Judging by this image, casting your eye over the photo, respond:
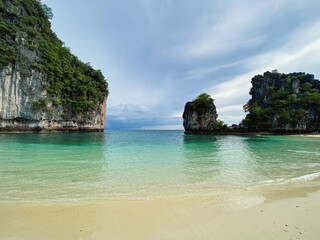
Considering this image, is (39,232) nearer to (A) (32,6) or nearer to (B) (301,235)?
(B) (301,235)

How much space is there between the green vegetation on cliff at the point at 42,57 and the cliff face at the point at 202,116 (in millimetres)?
31051

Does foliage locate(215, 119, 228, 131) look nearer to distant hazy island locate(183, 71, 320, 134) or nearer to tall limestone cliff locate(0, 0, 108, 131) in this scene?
distant hazy island locate(183, 71, 320, 134)

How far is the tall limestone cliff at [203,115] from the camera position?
43188 millimetres

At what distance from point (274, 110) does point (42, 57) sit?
6536cm

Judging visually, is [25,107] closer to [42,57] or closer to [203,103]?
[42,57]

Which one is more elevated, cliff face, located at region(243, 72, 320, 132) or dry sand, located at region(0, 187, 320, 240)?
cliff face, located at region(243, 72, 320, 132)

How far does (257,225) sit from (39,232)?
3.27 metres

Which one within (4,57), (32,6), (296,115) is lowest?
(296,115)

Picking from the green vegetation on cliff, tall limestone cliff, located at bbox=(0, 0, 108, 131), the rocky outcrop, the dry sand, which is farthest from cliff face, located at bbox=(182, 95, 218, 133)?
the dry sand

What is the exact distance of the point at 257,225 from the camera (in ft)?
6.82

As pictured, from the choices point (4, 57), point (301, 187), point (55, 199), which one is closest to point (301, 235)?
point (301, 187)

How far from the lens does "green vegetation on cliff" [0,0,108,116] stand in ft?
→ 81.4

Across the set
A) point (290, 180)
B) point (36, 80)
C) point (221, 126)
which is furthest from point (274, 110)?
point (36, 80)

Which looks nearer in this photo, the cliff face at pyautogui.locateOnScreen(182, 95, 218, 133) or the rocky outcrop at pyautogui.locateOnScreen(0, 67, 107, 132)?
the rocky outcrop at pyautogui.locateOnScreen(0, 67, 107, 132)
